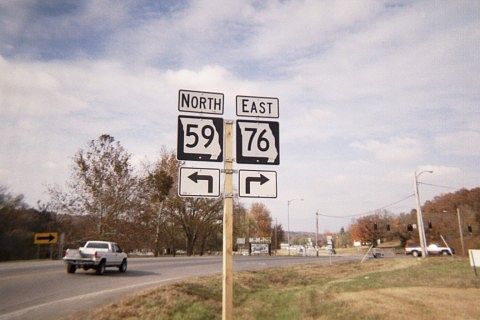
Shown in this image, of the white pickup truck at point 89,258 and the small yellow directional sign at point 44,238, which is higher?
the small yellow directional sign at point 44,238

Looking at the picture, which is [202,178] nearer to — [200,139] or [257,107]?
[200,139]

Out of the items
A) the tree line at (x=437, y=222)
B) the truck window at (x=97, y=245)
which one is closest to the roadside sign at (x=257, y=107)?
the truck window at (x=97, y=245)

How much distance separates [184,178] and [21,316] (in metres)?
7.17

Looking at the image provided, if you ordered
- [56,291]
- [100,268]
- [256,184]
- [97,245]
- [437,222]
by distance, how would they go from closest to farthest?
1. [256,184]
2. [56,291]
3. [100,268]
4. [97,245]
5. [437,222]

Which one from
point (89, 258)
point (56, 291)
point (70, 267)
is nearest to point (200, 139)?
point (56, 291)

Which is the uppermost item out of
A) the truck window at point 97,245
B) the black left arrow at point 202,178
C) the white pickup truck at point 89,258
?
the black left arrow at point 202,178

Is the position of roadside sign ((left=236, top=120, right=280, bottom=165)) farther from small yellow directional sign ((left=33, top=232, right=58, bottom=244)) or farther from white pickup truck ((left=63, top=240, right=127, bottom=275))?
small yellow directional sign ((left=33, top=232, right=58, bottom=244))

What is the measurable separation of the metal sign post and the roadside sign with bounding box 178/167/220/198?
217 mm

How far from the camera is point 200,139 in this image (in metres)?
6.32

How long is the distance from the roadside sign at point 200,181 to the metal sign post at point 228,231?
0.22 m

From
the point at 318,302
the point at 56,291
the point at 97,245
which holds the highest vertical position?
the point at 97,245

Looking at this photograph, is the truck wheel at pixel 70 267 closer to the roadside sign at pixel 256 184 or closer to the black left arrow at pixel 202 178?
the black left arrow at pixel 202 178

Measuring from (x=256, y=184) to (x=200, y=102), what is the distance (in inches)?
63.8

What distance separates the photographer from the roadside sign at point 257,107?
6.57 metres
